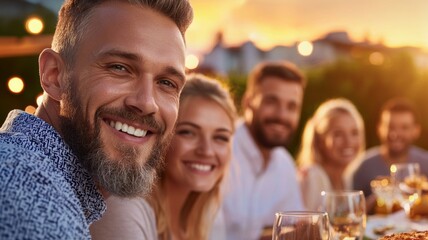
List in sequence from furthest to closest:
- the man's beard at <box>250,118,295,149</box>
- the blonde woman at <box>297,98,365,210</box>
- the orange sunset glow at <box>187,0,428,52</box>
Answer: the orange sunset glow at <box>187,0,428,52</box>
the blonde woman at <box>297,98,365,210</box>
the man's beard at <box>250,118,295,149</box>

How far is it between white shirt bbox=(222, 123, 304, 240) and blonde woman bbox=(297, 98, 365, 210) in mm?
694

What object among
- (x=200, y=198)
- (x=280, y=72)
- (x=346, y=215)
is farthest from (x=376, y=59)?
(x=346, y=215)

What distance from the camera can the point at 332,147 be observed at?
18.6 ft

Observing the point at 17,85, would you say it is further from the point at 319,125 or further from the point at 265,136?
the point at 319,125

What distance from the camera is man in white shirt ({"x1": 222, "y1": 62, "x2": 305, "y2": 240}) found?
455cm

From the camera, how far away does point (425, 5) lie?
10.6 m

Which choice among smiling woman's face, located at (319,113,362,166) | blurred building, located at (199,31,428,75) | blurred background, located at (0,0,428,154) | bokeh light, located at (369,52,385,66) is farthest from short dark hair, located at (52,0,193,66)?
blurred building, located at (199,31,428,75)

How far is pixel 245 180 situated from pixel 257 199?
167 millimetres

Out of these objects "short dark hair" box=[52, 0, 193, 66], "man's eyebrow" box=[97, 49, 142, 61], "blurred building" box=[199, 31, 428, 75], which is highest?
"blurred building" box=[199, 31, 428, 75]

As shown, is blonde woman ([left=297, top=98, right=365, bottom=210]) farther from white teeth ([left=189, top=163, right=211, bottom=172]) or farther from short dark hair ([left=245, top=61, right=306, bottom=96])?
white teeth ([left=189, top=163, right=211, bottom=172])

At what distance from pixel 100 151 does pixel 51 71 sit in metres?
0.25

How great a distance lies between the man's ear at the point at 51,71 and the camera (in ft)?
4.96

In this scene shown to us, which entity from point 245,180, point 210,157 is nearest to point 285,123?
point 245,180

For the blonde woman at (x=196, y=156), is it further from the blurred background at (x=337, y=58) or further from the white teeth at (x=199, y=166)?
the blurred background at (x=337, y=58)
